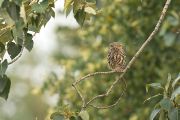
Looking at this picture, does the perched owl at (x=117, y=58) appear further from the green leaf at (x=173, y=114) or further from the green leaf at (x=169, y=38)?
the green leaf at (x=169, y=38)

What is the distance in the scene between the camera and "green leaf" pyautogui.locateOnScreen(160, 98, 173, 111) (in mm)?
1873

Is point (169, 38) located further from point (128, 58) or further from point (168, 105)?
point (168, 105)

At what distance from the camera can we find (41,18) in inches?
75.2

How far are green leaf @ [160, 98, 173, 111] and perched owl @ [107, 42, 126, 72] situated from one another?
15 centimetres

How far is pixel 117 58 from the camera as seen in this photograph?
6.29ft

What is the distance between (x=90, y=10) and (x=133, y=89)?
6.05 ft

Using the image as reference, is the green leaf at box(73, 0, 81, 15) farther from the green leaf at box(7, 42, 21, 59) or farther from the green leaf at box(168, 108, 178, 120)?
the green leaf at box(168, 108, 178, 120)

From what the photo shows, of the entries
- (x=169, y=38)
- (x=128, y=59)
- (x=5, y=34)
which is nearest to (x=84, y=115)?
(x=5, y=34)

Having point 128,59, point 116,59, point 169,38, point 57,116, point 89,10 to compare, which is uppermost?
point 89,10

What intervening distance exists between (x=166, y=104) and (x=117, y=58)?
0.64ft

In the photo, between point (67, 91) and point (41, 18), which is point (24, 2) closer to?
point (41, 18)

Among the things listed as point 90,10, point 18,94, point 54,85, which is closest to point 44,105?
point 18,94

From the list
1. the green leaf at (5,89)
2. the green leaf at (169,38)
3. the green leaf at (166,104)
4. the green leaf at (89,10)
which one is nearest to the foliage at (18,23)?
the green leaf at (5,89)

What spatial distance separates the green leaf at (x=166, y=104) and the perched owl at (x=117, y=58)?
0.50 feet
